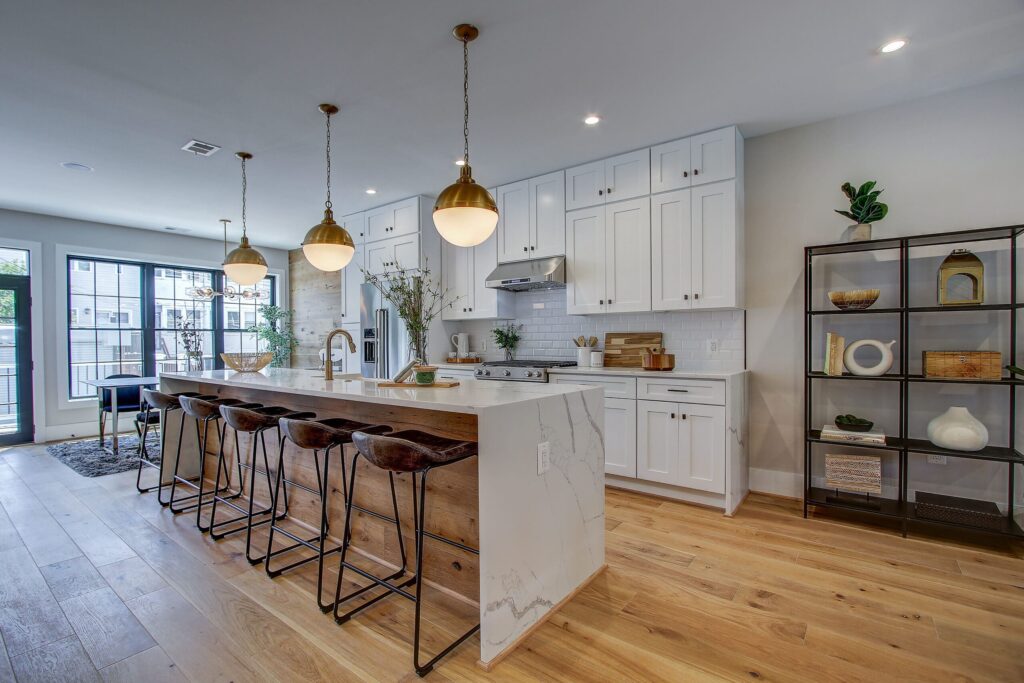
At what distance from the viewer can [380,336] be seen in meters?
5.34

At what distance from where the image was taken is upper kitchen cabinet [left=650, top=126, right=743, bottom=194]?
3.43 m

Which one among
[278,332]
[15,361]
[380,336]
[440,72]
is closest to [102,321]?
[15,361]

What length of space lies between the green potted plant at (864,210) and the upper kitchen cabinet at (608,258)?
1.33 metres

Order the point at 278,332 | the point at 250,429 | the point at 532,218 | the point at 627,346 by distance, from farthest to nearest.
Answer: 1. the point at 278,332
2. the point at 532,218
3. the point at 627,346
4. the point at 250,429

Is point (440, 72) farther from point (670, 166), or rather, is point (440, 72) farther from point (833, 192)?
point (833, 192)

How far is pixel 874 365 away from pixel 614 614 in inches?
95.3

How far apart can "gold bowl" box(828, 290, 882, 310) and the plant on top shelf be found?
2.73 m

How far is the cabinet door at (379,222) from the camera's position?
5322 millimetres

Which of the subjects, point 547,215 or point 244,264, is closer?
point 244,264

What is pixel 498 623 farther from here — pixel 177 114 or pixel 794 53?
pixel 177 114

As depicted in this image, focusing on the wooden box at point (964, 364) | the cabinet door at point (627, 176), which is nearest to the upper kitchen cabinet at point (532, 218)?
the cabinet door at point (627, 176)

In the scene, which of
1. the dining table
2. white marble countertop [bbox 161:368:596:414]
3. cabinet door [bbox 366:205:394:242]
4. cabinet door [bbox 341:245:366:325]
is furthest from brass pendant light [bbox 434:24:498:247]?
the dining table

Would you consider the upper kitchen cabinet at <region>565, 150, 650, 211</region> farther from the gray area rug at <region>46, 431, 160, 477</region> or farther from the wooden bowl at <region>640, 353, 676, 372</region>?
the gray area rug at <region>46, 431, 160, 477</region>

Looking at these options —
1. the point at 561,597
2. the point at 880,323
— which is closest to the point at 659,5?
the point at 880,323
